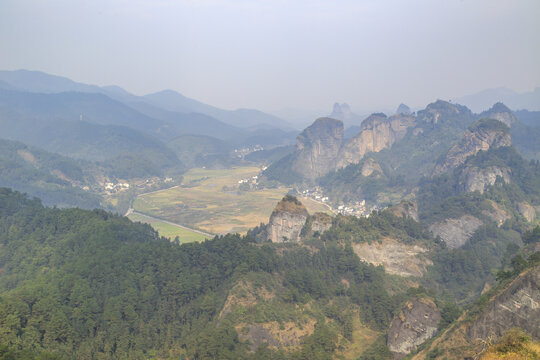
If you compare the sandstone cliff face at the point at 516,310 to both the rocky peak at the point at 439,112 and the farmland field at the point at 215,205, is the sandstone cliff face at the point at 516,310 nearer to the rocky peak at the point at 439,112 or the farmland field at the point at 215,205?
the farmland field at the point at 215,205

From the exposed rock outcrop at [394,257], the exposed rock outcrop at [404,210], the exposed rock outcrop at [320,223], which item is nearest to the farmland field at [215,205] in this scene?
the exposed rock outcrop at [320,223]

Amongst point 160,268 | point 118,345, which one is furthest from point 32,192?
point 118,345

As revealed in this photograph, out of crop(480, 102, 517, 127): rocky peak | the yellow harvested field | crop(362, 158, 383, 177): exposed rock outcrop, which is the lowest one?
the yellow harvested field

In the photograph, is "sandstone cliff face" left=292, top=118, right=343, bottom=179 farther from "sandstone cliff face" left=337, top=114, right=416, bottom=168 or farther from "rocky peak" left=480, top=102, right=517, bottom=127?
"rocky peak" left=480, top=102, right=517, bottom=127

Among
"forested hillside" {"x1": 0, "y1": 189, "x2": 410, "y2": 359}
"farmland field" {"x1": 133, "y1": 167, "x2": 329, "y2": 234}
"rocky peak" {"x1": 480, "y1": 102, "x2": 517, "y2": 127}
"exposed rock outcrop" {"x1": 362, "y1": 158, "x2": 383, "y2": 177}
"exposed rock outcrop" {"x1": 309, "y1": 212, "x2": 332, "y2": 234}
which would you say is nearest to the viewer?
"forested hillside" {"x1": 0, "y1": 189, "x2": 410, "y2": 359}

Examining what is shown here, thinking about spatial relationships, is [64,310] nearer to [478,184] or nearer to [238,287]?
[238,287]

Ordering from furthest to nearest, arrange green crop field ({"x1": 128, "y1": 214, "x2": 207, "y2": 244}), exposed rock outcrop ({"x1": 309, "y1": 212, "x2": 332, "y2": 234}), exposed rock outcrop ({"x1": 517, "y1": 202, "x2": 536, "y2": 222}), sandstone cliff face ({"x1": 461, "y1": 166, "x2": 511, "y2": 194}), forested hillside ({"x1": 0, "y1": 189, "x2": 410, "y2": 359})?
green crop field ({"x1": 128, "y1": 214, "x2": 207, "y2": 244}) → sandstone cliff face ({"x1": 461, "y1": 166, "x2": 511, "y2": 194}) → exposed rock outcrop ({"x1": 517, "y1": 202, "x2": 536, "y2": 222}) → exposed rock outcrop ({"x1": 309, "y1": 212, "x2": 332, "y2": 234}) → forested hillside ({"x1": 0, "y1": 189, "x2": 410, "y2": 359})

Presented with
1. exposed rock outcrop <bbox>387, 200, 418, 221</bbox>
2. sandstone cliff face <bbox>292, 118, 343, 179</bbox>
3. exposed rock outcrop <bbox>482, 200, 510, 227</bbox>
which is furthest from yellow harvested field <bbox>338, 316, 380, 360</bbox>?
sandstone cliff face <bbox>292, 118, 343, 179</bbox>
